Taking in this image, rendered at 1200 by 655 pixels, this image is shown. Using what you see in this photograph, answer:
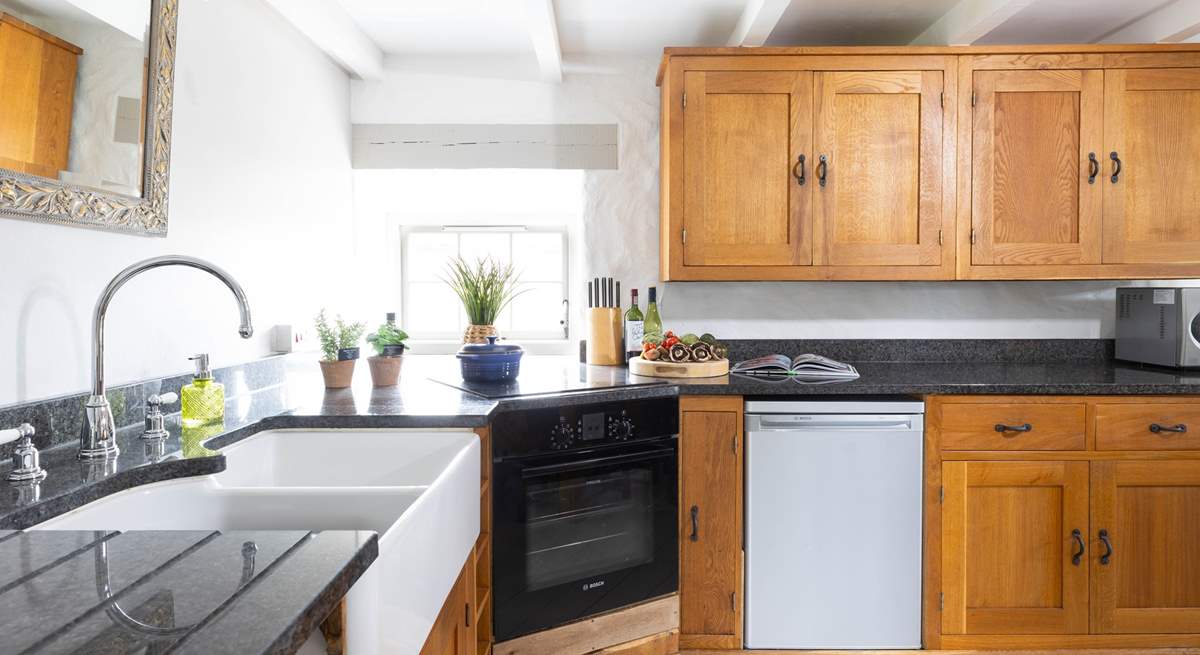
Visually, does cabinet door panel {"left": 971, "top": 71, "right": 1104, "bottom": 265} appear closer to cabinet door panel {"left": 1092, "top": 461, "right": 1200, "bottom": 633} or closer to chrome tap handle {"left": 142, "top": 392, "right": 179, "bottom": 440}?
cabinet door panel {"left": 1092, "top": 461, "right": 1200, "bottom": 633}

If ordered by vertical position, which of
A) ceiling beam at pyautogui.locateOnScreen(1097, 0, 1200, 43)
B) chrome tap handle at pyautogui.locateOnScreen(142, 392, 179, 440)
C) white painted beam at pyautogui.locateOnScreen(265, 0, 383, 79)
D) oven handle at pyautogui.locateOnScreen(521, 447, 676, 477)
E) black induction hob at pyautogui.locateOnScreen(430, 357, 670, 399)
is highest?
ceiling beam at pyautogui.locateOnScreen(1097, 0, 1200, 43)

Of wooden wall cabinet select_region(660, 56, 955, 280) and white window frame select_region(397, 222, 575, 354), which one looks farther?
white window frame select_region(397, 222, 575, 354)

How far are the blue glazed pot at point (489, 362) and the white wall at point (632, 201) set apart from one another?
30.8 inches

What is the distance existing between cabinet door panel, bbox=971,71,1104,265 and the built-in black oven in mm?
1395

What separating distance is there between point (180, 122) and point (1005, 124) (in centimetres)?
260

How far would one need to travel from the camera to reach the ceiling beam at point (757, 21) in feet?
7.20

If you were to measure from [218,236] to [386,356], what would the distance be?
0.61m

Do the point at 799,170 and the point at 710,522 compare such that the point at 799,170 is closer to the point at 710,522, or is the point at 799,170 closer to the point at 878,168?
the point at 878,168

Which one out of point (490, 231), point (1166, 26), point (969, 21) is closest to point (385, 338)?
point (490, 231)

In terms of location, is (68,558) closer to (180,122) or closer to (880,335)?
(180,122)

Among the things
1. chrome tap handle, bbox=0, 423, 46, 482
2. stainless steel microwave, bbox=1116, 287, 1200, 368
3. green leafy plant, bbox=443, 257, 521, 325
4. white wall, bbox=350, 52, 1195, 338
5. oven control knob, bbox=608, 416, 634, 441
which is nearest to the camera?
chrome tap handle, bbox=0, 423, 46, 482

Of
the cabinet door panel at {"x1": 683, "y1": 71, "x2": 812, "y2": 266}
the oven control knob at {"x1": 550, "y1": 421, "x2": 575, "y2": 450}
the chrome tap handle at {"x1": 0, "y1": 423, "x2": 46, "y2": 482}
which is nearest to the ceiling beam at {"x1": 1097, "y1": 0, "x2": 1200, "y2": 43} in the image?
the cabinet door panel at {"x1": 683, "y1": 71, "x2": 812, "y2": 266}

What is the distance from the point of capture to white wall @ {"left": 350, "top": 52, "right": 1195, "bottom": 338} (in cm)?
284

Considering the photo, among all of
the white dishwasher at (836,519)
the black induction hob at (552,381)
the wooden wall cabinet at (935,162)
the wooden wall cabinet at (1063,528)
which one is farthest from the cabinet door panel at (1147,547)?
the black induction hob at (552,381)
